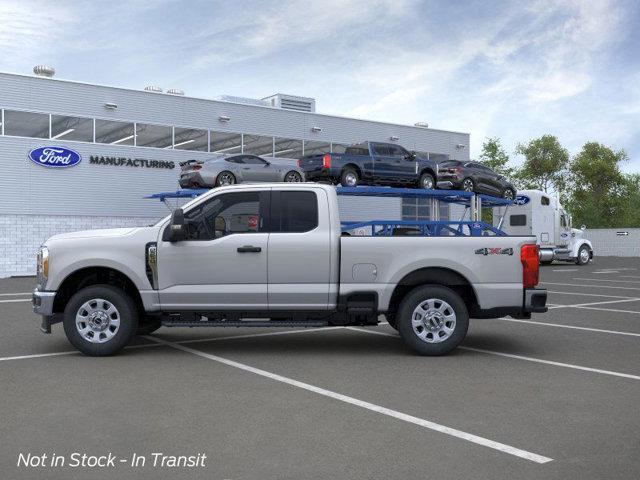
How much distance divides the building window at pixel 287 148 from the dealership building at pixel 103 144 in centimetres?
5

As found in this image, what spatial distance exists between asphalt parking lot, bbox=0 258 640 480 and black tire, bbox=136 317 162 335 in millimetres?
235

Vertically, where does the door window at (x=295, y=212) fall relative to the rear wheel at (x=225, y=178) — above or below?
below

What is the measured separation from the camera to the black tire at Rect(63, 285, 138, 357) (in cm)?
844

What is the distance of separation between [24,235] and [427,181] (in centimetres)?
1640

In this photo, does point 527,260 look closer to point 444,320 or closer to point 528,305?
point 528,305

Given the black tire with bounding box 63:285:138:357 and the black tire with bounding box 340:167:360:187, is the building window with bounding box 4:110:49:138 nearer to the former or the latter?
the black tire with bounding box 340:167:360:187

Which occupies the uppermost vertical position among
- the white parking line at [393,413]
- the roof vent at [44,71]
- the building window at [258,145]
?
the roof vent at [44,71]

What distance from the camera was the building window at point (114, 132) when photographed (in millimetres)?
30172

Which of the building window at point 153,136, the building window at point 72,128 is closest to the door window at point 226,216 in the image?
the building window at point 72,128

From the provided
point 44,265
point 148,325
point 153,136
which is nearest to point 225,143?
point 153,136

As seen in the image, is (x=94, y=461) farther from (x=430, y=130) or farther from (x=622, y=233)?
(x=622, y=233)

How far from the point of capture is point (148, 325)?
996 cm

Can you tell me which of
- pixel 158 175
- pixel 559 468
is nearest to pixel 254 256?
pixel 559 468

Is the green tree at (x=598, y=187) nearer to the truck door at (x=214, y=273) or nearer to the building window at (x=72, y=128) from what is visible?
the building window at (x=72, y=128)
